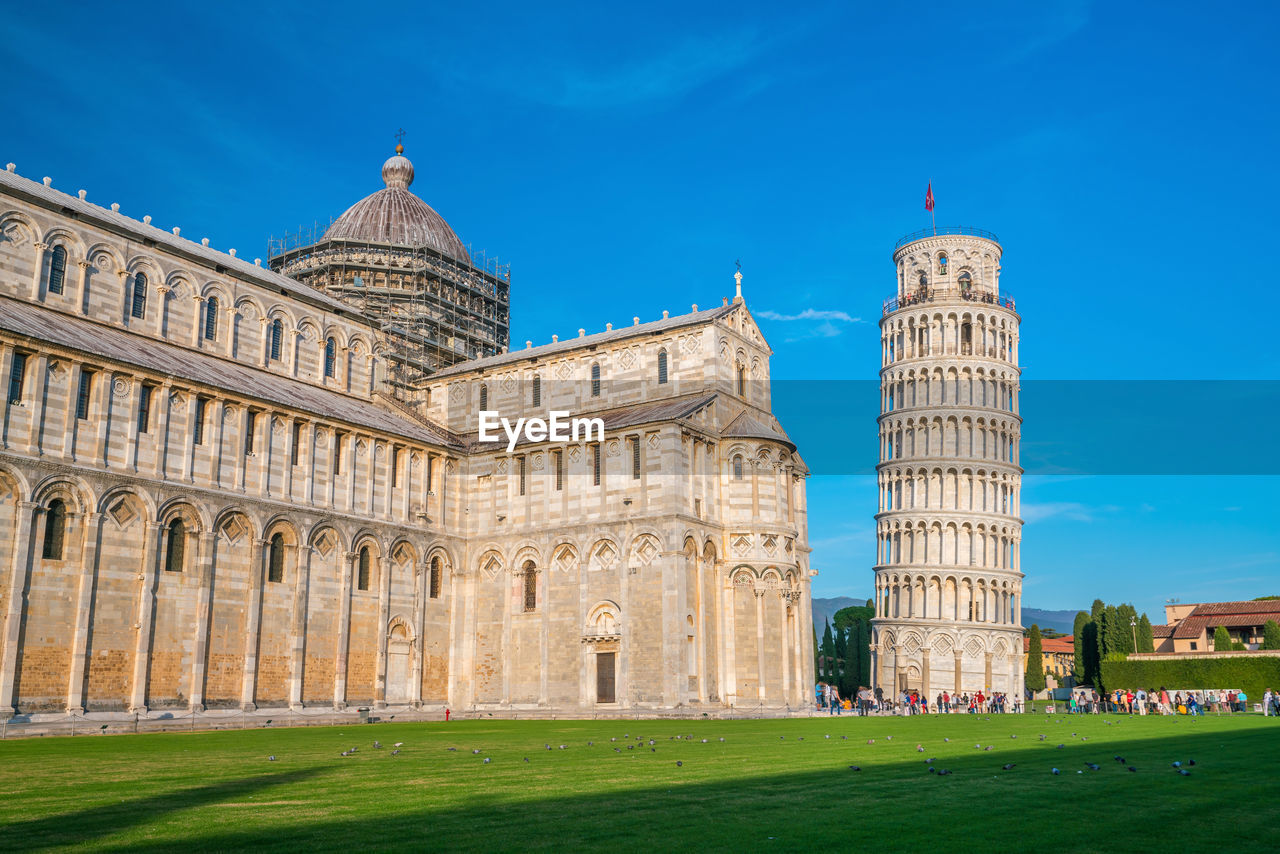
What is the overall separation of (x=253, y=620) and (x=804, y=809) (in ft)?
111

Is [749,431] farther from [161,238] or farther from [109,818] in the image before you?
[109,818]

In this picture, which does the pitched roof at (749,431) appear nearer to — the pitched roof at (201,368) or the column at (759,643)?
the column at (759,643)

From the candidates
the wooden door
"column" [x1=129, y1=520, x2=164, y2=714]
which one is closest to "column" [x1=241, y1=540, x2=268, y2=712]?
"column" [x1=129, y1=520, x2=164, y2=714]

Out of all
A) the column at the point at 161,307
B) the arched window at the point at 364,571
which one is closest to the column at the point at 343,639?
the arched window at the point at 364,571

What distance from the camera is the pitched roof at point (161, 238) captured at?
141 feet

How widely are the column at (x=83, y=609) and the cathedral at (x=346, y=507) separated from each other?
0.10 metres

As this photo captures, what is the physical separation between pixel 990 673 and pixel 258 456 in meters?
57.9

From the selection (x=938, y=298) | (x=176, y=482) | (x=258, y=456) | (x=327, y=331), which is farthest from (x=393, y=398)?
(x=938, y=298)

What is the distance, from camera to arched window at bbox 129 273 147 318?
45688 millimetres

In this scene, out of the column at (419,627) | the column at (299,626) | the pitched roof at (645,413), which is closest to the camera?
the column at (299,626)

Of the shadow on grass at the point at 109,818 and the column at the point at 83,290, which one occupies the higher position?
the column at the point at 83,290

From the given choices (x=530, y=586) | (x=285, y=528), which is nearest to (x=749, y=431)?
(x=530, y=586)

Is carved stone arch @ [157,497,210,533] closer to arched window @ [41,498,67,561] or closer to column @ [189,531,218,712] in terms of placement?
column @ [189,531,218,712]

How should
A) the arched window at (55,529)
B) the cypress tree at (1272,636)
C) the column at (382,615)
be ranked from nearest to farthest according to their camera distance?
1. the arched window at (55,529)
2. the column at (382,615)
3. the cypress tree at (1272,636)
